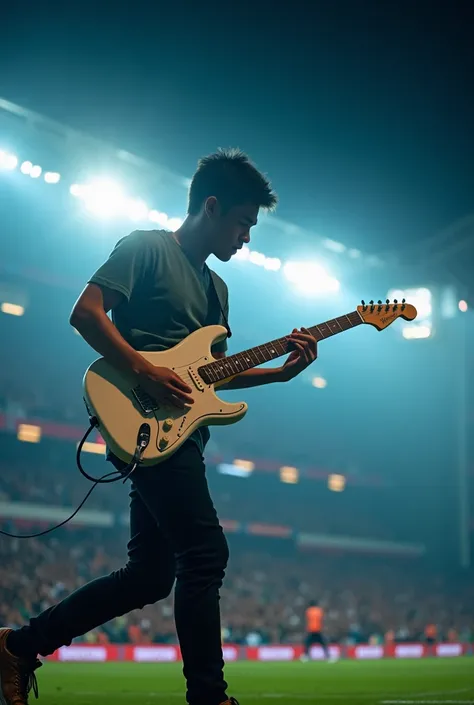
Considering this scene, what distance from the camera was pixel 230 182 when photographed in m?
4.10

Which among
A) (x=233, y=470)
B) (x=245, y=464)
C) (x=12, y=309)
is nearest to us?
(x=12, y=309)

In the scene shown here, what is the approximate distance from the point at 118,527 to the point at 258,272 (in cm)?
1038

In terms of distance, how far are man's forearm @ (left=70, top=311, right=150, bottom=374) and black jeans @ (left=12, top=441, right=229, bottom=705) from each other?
41 cm

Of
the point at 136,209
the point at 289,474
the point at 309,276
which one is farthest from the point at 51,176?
the point at 289,474

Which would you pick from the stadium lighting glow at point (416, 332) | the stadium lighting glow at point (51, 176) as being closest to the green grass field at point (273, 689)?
Answer: the stadium lighting glow at point (51, 176)

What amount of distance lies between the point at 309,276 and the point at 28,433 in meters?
10.8

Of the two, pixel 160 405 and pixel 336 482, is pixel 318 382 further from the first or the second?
pixel 160 405

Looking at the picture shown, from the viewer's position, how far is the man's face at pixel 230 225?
410 centimetres

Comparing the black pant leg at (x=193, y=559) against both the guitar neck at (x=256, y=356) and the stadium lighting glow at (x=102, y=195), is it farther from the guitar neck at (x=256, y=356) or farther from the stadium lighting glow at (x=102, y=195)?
the stadium lighting glow at (x=102, y=195)

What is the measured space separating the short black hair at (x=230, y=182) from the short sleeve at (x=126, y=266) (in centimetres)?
42

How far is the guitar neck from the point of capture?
390 centimetres

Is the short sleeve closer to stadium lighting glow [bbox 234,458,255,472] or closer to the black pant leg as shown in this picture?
the black pant leg

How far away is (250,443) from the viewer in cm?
3444

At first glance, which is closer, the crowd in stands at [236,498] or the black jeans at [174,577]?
the black jeans at [174,577]
